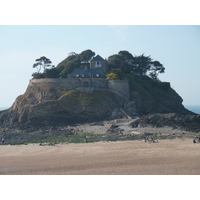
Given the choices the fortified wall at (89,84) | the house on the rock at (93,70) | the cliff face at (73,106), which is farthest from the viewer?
the house on the rock at (93,70)

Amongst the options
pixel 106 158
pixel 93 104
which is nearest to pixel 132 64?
pixel 93 104

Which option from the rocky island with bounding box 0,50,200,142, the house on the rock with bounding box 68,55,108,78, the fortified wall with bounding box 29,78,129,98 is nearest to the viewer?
the rocky island with bounding box 0,50,200,142

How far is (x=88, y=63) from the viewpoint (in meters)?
50.8

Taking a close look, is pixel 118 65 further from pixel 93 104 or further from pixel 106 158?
pixel 106 158

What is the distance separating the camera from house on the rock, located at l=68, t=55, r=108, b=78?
1750 inches

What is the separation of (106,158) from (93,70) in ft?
86.9

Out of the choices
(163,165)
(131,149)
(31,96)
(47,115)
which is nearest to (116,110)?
(47,115)

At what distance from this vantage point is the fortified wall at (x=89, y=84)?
137 feet

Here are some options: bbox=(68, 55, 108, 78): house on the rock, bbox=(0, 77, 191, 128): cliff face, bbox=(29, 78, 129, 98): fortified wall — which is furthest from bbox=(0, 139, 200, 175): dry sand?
bbox=(68, 55, 108, 78): house on the rock

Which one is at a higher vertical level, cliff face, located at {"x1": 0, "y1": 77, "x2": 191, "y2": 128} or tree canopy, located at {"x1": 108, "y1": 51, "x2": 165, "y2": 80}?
tree canopy, located at {"x1": 108, "y1": 51, "x2": 165, "y2": 80}

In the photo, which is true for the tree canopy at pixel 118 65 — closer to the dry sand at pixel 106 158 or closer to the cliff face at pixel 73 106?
the cliff face at pixel 73 106

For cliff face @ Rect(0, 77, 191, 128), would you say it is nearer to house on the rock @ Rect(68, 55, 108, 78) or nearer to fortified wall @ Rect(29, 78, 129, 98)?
fortified wall @ Rect(29, 78, 129, 98)

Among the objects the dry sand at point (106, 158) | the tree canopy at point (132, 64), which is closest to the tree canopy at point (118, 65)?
the tree canopy at point (132, 64)
